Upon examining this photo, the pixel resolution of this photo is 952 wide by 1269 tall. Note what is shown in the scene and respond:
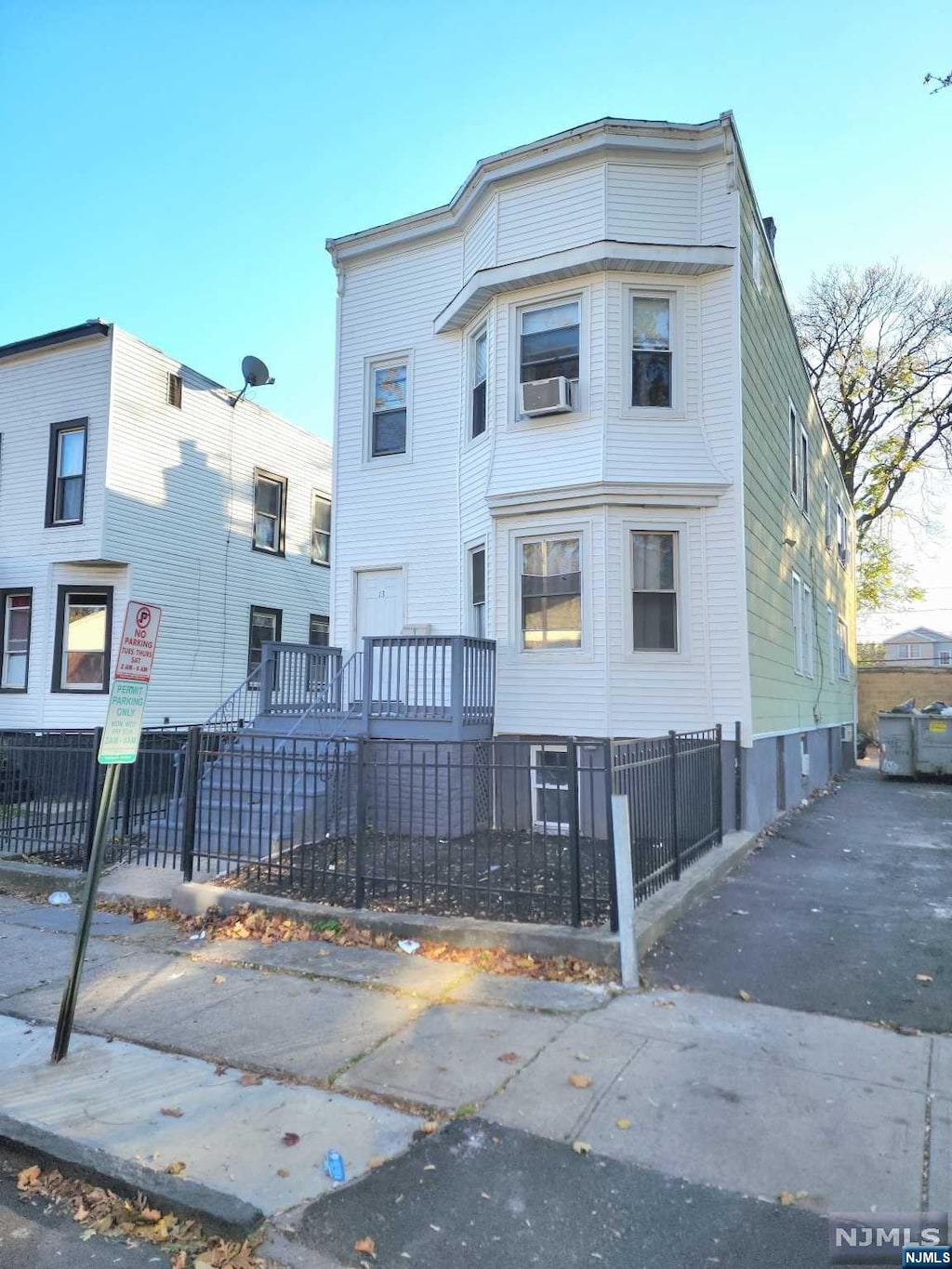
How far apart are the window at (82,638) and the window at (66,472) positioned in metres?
1.40

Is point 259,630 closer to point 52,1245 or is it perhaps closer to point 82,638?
point 82,638

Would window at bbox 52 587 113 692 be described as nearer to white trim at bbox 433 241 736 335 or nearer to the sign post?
white trim at bbox 433 241 736 335

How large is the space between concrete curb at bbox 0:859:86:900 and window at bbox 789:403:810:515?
12.0m

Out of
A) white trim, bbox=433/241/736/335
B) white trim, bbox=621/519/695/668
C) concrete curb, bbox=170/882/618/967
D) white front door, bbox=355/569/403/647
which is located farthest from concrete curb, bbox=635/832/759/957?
white trim, bbox=433/241/736/335

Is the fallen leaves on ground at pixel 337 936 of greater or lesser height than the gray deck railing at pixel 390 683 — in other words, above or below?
below

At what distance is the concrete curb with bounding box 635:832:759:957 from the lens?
572cm

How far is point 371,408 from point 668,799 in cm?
840

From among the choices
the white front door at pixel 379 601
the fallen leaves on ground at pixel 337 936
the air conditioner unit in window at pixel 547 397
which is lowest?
the fallen leaves on ground at pixel 337 936

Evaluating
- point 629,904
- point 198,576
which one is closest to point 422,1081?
point 629,904

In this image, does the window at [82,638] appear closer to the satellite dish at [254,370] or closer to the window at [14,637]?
the window at [14,637]

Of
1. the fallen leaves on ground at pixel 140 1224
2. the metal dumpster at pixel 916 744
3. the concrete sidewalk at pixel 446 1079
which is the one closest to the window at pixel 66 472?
the concrete sidewalk at pixel 446 1079

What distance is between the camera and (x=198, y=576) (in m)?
16.4

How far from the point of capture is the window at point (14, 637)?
1524cm

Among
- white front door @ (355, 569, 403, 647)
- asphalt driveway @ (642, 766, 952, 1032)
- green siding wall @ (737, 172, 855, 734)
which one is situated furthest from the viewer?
white front door @ (355, 569, 403, 647)
